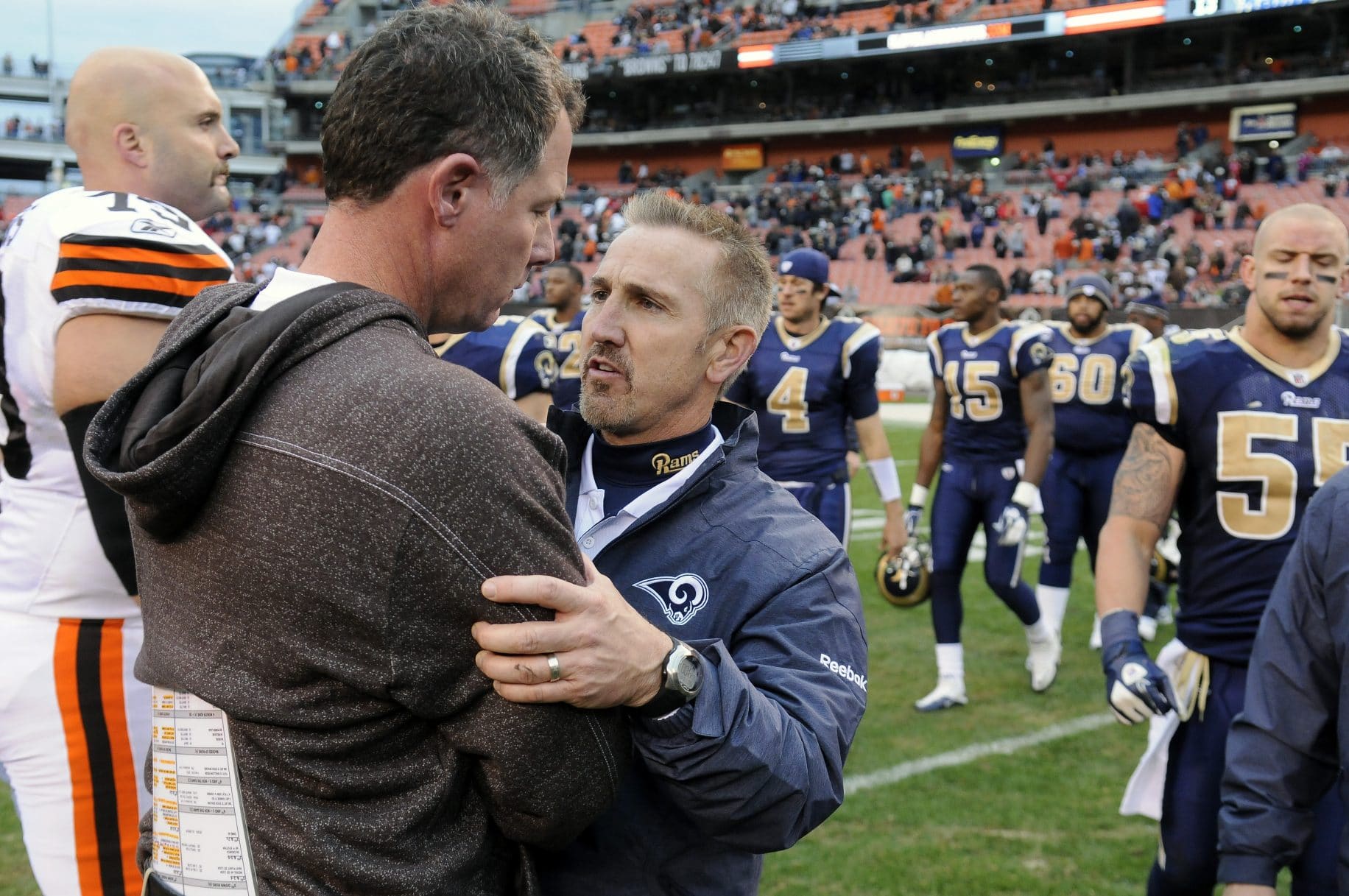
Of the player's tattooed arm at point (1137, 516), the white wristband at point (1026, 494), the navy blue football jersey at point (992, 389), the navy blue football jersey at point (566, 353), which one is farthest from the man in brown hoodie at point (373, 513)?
the navy blue football jersey at point (992, 389)

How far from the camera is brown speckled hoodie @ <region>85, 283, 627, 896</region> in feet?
4.26

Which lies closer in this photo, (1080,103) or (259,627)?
(259,627)

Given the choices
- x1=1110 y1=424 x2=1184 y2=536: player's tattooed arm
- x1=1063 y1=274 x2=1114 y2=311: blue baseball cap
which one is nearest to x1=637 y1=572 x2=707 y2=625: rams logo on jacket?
x1=1110 y1=424 x2=1184 y2=536: player's tattooed arm

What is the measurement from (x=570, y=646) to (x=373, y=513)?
0.86ft

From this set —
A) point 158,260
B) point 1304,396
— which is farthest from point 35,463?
point 1304,396

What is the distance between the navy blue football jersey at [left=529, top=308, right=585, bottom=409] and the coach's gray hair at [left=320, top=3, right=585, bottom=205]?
5.35 m

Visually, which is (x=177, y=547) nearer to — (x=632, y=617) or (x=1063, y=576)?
(x=632, y=617)

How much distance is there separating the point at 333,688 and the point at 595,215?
40.3m

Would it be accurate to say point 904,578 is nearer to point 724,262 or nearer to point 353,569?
point 724,262

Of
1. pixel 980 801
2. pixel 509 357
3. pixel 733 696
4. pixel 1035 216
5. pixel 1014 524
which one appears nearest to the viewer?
pixel 733 696

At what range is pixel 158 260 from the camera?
7.88 ft

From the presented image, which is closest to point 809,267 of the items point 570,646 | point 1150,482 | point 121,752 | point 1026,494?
point 1026,494

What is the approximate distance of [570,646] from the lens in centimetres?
135

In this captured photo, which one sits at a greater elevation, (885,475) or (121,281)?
(121,281)
